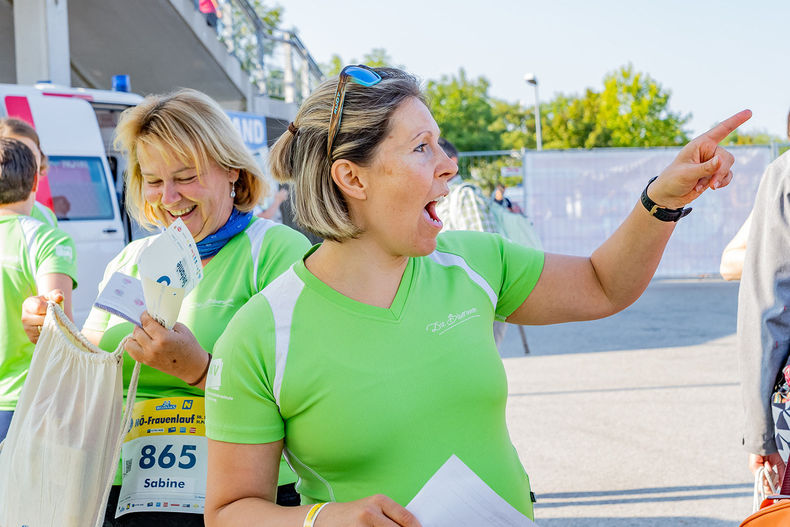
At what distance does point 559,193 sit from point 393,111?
13208mm

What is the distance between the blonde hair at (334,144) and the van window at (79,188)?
6352 millimetres

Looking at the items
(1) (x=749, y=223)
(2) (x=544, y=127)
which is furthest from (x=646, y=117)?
(1) (x=749, y=223)

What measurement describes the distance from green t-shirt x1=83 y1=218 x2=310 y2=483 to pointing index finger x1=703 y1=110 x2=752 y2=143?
1175 mm

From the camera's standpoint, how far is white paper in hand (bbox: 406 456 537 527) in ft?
5.15

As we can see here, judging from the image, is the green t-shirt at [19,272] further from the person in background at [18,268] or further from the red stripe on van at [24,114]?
the red stripe on van at [24,114]

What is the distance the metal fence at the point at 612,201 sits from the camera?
47.7 ft

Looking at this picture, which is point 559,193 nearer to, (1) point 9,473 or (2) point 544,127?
(1) point 9,473

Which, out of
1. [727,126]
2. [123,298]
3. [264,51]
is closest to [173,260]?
[123,298]

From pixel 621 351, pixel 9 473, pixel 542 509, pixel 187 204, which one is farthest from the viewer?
pixel 621 351

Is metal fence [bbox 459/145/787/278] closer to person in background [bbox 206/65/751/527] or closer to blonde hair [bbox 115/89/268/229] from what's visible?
blonde hair [bbox 115/89/268/229]

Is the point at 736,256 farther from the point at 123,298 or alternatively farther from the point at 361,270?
the point at 123,298

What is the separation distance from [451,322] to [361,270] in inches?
9.3

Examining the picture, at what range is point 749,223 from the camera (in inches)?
112

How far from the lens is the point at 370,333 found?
1.74 m
